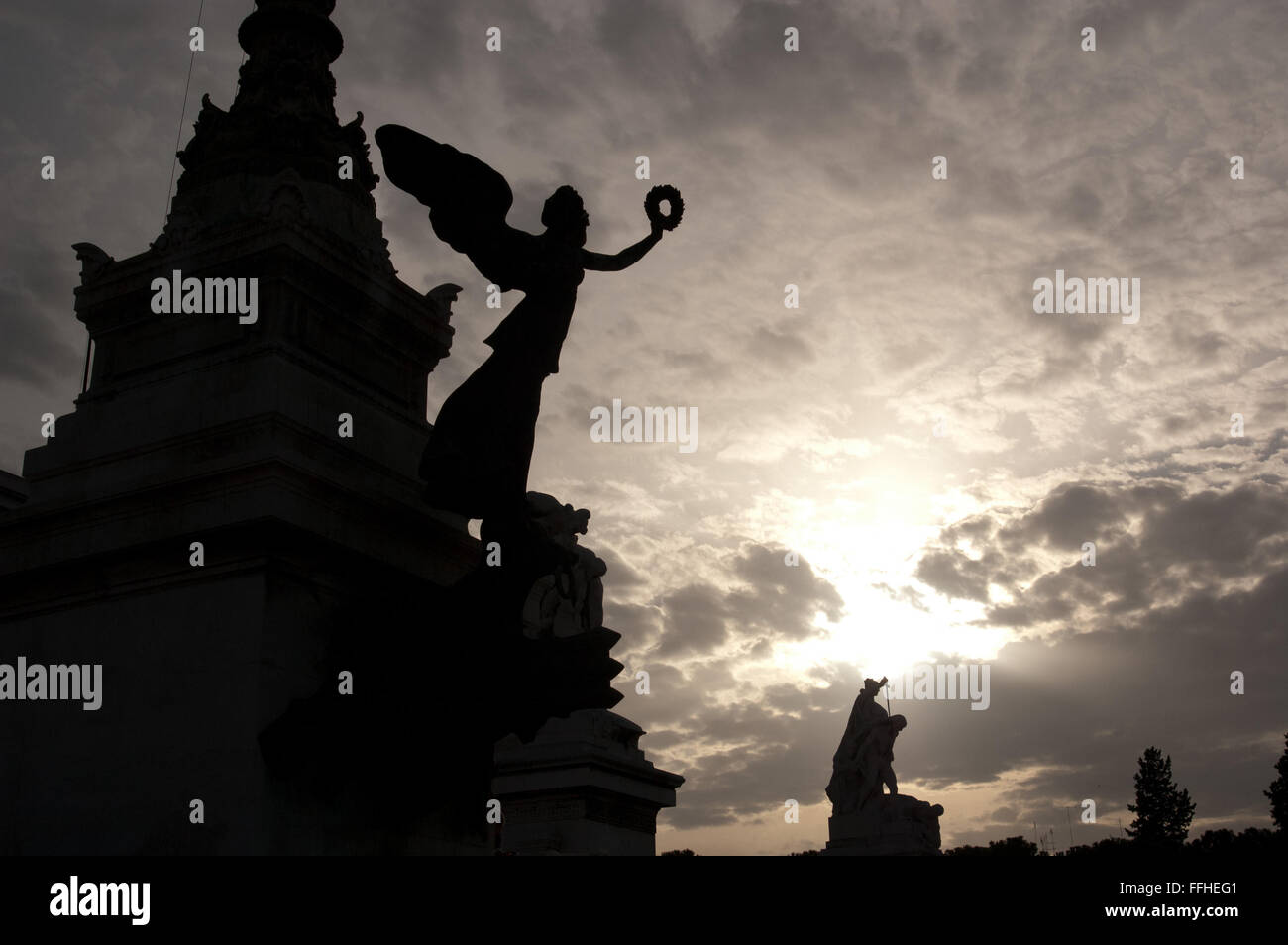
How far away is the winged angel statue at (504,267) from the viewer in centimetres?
937

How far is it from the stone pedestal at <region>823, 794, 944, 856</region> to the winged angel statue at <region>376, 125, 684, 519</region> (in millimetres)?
22656

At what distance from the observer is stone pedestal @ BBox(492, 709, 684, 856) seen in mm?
16469

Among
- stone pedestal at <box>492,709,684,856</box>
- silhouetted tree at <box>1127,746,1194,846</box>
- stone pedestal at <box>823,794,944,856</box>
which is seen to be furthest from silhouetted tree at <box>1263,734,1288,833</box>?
stone pedestal at <box>492,709,684,856</box>

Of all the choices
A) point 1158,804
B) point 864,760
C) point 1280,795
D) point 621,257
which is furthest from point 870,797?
point 1158,804

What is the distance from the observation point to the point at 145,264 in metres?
11.4

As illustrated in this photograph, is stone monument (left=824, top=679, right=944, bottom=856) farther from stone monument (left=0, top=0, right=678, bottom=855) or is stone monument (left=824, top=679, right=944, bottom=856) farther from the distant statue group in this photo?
stone monument (left=0, top=0, right=678, bottom=855)

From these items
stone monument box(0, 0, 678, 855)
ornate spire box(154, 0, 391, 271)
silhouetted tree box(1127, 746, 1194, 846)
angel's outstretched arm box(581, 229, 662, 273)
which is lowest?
silhouetted tree box(1127, 746, 1194, 846)

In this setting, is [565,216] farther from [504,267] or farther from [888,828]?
[888,828]

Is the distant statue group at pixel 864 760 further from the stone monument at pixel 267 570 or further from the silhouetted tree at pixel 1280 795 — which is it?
the silhouetted tree at pixel 1280 795

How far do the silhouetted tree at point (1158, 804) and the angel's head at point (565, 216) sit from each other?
83432 millimetres

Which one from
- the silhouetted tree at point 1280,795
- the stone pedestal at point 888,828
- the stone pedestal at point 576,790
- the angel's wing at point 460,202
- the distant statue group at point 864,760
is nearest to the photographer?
the angel's wing at point 460,202

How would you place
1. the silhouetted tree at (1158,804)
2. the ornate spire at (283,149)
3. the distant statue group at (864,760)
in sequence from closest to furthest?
the ornate spire at (283,149) < the distant statue group at (864,760) < the silhouetted tree at (1158,804)

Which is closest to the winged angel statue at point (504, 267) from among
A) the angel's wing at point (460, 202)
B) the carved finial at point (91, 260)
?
the angel's wing at point (460, 202)
